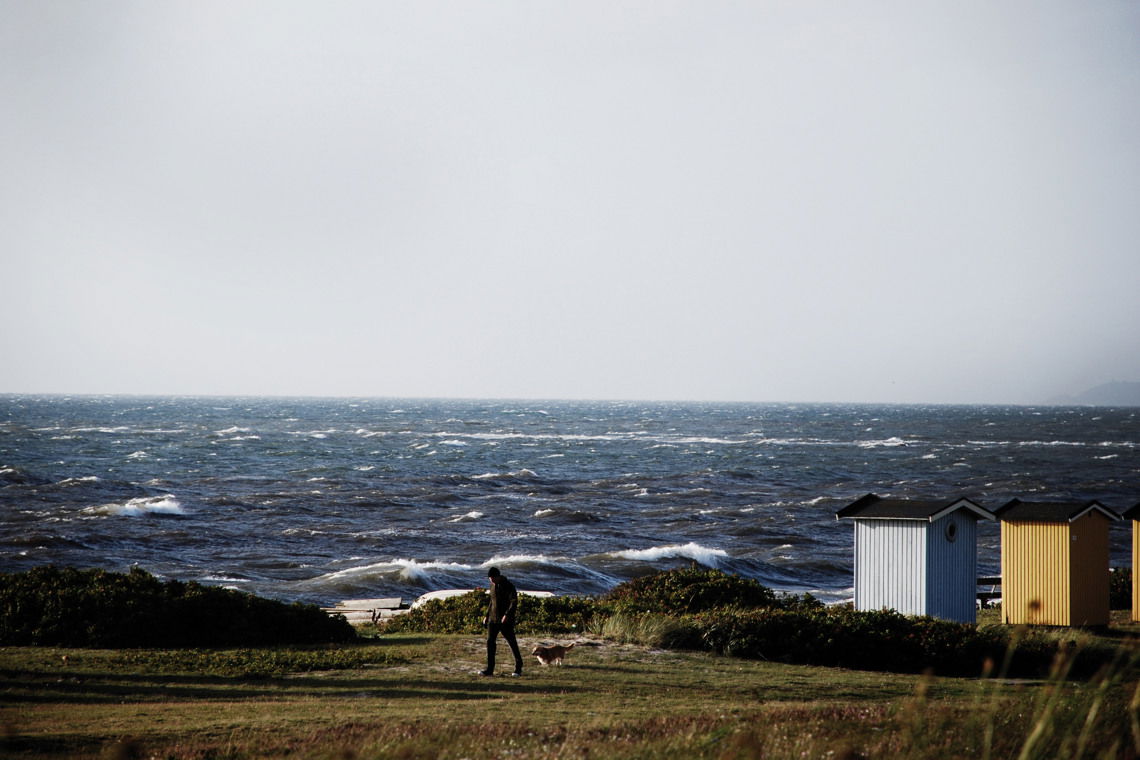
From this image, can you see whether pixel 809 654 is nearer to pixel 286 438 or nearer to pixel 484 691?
pixel 484 691

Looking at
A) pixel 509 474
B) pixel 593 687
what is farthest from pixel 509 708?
pixel 509 474

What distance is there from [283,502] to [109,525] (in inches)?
441

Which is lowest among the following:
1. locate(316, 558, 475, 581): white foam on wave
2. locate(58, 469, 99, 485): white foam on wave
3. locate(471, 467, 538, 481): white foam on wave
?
locate(316, 558, 475, 581): white foam on wave

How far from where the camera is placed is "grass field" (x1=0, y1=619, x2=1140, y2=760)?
9648 mm

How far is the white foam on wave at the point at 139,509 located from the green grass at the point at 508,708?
1443 inches

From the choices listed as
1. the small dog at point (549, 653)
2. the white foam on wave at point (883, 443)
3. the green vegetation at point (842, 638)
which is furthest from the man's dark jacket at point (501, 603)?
the white foam on wave at point (883, 443)

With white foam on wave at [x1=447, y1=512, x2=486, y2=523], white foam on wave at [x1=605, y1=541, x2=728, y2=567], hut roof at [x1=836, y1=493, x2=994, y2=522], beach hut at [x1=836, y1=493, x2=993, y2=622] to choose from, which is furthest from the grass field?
white foam on wave at [x1=447, y1=512, x2=486, y2=523]

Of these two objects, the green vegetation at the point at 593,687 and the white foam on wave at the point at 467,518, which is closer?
the green vegetation at the point at 593,687

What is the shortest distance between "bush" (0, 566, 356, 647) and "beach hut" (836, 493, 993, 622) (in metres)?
11.2

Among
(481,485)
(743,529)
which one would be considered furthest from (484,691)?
(481,485)

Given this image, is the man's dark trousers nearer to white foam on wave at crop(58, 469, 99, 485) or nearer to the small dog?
the small dog

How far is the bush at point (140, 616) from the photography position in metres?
17.9

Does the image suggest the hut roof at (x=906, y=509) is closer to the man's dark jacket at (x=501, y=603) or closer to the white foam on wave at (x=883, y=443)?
the man's dark jacket at (x=501, y=603)

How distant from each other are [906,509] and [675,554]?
64.7 feet
